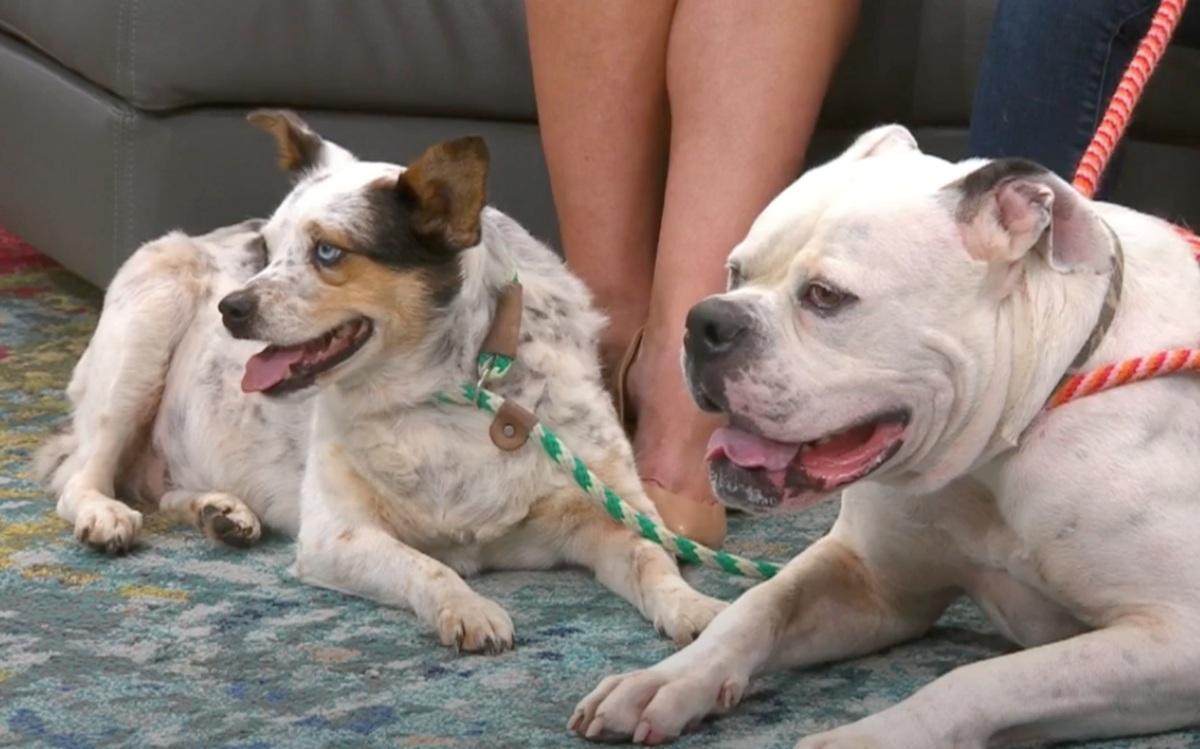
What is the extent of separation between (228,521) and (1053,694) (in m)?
1.16

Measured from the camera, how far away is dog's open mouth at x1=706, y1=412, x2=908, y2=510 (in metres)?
1.63

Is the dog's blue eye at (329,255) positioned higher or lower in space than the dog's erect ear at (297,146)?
lower

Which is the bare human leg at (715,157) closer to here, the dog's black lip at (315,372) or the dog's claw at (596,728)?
the dog's black lip at (315,372)

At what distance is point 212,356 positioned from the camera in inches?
102

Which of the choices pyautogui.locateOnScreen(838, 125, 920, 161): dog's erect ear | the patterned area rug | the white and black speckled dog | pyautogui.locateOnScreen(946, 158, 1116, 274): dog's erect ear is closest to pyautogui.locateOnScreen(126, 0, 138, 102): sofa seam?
the white and black speckled dog

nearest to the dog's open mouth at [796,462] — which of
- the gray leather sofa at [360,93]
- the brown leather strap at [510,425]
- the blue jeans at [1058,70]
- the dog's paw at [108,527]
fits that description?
the brown leather strap at [510,425]

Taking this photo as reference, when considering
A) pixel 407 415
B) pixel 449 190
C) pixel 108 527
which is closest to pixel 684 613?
pixel 407 415

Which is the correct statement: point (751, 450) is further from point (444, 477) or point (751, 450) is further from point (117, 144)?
point (117, 144)

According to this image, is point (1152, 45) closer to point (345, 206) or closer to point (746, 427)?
point (746, 427)

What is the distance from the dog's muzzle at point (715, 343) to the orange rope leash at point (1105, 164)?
0.29m

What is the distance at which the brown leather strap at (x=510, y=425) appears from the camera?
7.27ft

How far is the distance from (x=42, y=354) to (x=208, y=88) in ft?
2.34

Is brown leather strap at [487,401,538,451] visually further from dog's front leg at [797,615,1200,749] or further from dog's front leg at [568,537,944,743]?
dog's front leg at [797,615,1200,749]

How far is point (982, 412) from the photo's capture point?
1.62 meters
